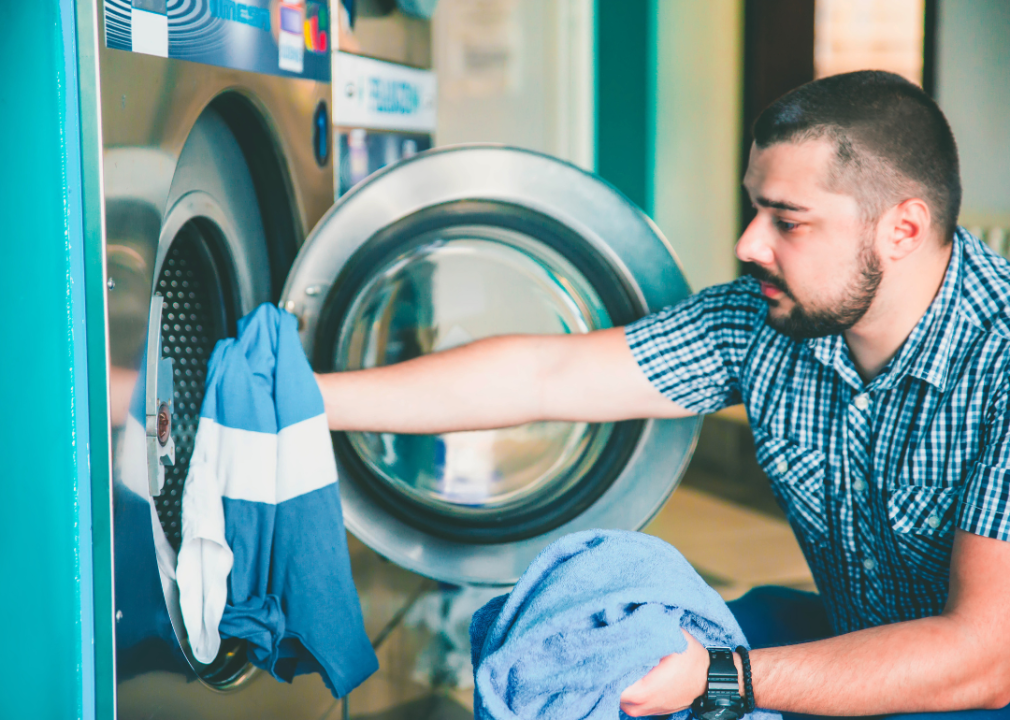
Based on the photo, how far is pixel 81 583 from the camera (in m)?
0.64

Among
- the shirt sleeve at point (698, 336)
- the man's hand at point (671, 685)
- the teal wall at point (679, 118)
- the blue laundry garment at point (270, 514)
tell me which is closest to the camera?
the man's hand at point (671, 685)

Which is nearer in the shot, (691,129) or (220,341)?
(220,341)

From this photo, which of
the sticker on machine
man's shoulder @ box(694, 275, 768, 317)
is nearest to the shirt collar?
man's shoulder @ box(694, 275, 768, 317)

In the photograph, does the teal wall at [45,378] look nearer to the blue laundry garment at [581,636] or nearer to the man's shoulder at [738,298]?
the blue laundry garment at [581,636]

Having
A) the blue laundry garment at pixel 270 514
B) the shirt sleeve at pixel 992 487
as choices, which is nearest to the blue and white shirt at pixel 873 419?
the shirt sleeve at pixel 992 487

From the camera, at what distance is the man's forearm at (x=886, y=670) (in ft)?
2.52

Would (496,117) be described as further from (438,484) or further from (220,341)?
(220,341)

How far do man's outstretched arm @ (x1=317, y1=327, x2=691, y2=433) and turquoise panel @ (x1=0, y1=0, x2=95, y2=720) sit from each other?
390mm

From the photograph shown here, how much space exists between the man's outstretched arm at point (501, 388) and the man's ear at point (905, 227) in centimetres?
32

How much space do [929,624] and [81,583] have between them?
0.69 meters

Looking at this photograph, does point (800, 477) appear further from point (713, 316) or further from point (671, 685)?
point (671, 685)

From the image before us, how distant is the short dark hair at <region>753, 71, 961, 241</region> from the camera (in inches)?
37.3

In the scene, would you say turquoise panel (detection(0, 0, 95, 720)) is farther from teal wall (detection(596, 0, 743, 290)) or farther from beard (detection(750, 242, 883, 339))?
teal wall (detection(596, 0, 743, 290))

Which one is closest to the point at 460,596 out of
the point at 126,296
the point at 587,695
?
the point at 587,695
